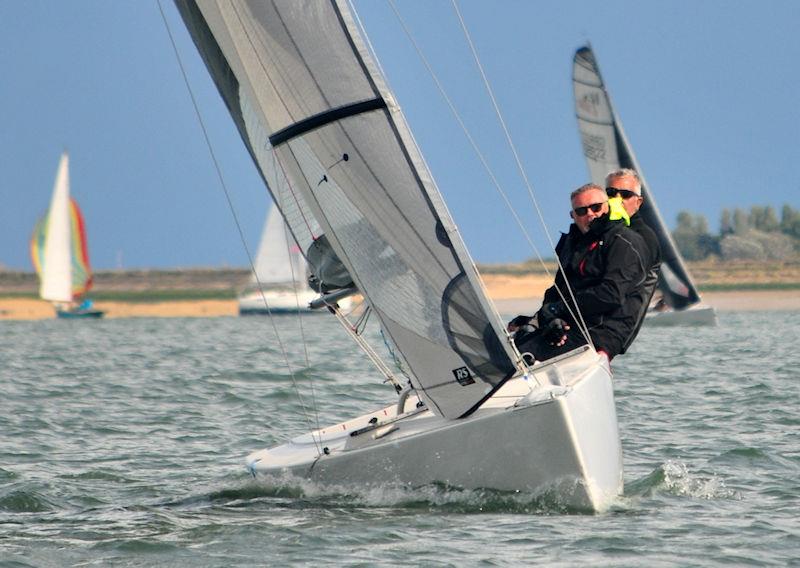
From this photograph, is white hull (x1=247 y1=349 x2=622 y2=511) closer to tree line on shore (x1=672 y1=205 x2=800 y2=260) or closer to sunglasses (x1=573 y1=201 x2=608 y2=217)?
sunglasses (x1=573 y1=201 x2=608 y2=217)

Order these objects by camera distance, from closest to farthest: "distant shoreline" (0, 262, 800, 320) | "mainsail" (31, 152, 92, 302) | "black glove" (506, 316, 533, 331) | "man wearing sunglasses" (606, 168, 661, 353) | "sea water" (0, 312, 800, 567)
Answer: "sea water" (0, 312, 800, 567)
"man wearing sunglasses" (606, 168, 661, 353)
"black glove" (506, 316, 533, 331)
"mainsail" (31, 152, 92, 302)
"distant shoreline" (0, 262, 800, 320)

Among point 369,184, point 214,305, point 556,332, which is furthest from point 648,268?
point 214,305

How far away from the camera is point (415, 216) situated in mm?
6578

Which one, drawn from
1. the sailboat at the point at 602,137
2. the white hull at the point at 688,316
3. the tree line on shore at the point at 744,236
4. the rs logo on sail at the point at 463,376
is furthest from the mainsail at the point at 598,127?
the tree line on shore at the point at 744,236

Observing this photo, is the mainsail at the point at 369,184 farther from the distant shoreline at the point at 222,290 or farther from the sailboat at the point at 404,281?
the distant shoreline at the point at 222,290

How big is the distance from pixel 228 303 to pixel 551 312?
51694 mm

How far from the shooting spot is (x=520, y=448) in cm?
631

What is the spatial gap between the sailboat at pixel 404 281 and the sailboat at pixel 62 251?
3739 cm

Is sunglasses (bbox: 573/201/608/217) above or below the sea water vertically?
above

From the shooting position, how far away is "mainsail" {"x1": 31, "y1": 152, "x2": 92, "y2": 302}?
142 ft

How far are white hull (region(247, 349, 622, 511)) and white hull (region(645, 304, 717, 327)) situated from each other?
2256cm

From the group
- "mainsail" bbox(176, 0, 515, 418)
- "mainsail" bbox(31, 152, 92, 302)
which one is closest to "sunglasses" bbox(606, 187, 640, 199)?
"mainsail" bbox(176, 0, 515, 418)

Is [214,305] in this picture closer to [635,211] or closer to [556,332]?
[635,211]

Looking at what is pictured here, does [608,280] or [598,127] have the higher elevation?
[598,127]
